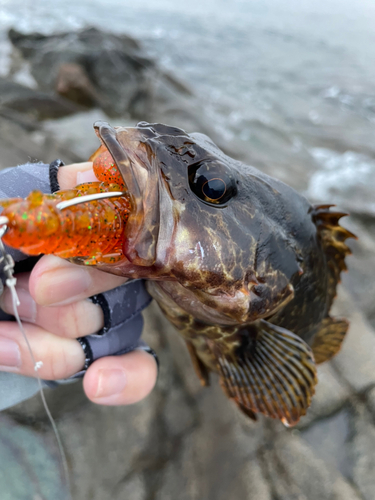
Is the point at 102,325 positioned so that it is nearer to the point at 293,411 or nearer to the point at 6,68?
the point at 293,411

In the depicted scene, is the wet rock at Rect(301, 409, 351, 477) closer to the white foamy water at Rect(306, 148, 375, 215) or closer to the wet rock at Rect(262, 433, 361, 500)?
the wet rock at Rect(262, 433, 361, 500)

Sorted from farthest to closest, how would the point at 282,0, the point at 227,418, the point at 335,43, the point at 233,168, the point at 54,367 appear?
1. the point at 282,0
2. the point at 335,43
3. the point at 227,418
4. the point at 54,367
5. the point at 233,168

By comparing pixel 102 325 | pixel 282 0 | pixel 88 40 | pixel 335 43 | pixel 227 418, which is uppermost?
pixel 282 0

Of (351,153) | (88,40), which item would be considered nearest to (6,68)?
(88,40)

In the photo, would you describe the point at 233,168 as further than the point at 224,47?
No

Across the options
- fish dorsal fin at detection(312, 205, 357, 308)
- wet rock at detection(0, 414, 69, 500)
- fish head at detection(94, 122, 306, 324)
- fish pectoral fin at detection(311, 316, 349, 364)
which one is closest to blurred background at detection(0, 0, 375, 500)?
wet rock at detection(0, 414, 69, 500)

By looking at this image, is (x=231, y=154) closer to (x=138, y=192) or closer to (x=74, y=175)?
(x=74, y=175)

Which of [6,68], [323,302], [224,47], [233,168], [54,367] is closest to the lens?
[233,168]

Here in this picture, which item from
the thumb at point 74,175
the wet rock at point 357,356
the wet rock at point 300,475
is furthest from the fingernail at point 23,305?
the wet rock at point 357,356
